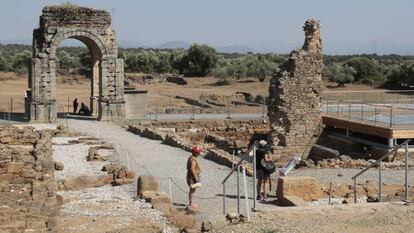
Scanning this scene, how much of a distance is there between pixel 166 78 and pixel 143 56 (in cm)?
2069

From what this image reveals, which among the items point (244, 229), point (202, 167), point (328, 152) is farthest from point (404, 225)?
point (328, 152)

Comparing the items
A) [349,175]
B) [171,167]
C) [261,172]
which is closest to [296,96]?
[349,175]

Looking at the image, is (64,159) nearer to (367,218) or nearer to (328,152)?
(328,152)

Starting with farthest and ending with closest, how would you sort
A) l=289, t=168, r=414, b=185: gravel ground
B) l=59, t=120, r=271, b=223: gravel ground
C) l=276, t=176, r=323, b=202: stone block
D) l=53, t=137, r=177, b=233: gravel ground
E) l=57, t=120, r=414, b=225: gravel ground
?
l=289, t=168, r=414, b=185: gravel ground → l=57, t=120, r=414, b=225: gravel ground → l=59, t=120, r=271, b=223: gravel ground → l=276, t=176, r=323, b=202: stone block → l=53, t=137, r=177, b=233: gravel ground

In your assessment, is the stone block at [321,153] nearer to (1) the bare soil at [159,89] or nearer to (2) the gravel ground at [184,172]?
(2) the gravel ground at [184,172]

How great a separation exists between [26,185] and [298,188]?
271 inches

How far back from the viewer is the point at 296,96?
25781 mm

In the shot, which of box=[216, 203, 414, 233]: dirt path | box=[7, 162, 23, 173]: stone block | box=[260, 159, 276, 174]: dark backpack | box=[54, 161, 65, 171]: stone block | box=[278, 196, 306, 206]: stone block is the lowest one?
box=[54, 161, 65, 171]: stone block

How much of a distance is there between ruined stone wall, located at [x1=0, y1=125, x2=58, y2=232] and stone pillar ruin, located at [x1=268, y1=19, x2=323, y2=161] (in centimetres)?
882

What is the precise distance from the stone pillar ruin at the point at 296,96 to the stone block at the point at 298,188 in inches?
402

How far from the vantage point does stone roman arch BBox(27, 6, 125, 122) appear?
34.3 m

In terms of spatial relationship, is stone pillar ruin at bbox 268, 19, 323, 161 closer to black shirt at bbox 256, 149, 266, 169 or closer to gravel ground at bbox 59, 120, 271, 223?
gravel ground at bbox 59, 120, 271, 223

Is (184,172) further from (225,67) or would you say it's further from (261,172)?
(225,67)

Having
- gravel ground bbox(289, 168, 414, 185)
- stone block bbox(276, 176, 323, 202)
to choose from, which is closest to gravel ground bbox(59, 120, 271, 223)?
stone block bbox(276, 176, 323, 202)
